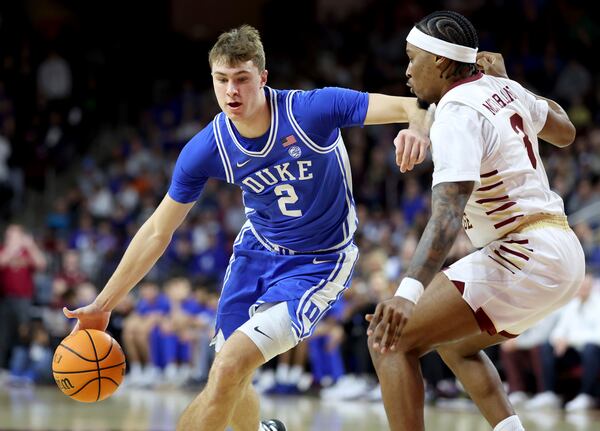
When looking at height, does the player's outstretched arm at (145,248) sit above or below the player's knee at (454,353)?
above

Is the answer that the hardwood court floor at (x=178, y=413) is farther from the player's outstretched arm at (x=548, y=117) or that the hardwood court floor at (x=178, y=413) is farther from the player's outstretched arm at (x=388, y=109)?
the player's outstretched arm at (x=548, y=117)

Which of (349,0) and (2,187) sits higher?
(349,0)

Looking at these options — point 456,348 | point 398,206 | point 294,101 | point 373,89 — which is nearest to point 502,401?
point 456,348

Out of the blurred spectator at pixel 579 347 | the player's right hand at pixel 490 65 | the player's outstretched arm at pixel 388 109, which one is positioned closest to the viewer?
the player's right hand at pixel 490 65

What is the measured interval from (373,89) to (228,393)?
14.6 meters

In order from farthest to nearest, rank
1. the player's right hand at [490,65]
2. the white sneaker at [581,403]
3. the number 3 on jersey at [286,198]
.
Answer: the white sneaker at [581,403]
the number 3 on jersey at [286,198]
the player's right hand at [490,65]

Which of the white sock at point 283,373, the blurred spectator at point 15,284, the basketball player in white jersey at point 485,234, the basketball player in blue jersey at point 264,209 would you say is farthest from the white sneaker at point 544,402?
the blurred spectator at point 15,284

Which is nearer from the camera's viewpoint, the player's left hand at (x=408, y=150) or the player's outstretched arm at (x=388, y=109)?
the player's left hand at (x=408, y=150)

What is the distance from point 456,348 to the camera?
552 cm

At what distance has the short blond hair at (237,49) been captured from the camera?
5715mm

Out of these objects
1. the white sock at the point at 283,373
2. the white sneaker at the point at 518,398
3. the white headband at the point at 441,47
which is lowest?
the white sneaker at the point at 518,398

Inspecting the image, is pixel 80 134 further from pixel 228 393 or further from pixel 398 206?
pixel 228 393

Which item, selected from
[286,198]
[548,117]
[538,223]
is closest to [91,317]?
[286,198]

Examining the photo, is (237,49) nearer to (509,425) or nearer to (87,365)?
(87,365)
